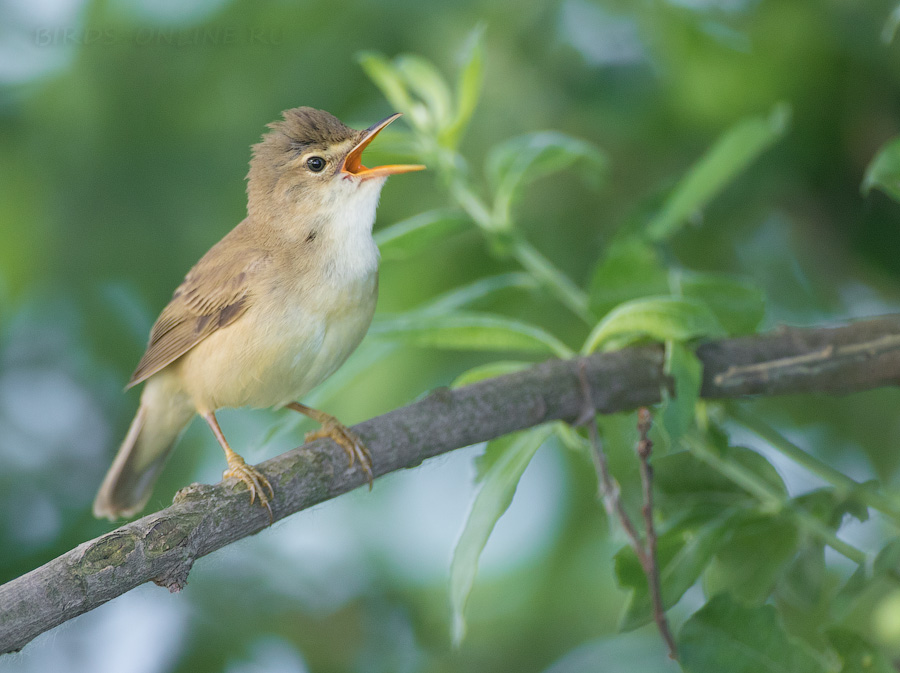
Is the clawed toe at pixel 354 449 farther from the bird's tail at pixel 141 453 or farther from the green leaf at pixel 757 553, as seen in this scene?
the bird's tail at pixel 141 453

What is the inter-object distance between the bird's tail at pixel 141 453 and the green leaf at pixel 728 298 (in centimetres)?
166

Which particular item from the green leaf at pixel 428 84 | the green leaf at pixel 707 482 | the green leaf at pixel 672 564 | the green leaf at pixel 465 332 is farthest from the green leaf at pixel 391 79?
the green leaf at pixel 672 564

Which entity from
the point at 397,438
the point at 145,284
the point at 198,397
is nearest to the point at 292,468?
the point at 397,438

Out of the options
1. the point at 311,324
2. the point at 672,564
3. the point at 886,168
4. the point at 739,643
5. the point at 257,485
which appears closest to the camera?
the point at 257,485

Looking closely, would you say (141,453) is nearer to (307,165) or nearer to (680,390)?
(307,165)

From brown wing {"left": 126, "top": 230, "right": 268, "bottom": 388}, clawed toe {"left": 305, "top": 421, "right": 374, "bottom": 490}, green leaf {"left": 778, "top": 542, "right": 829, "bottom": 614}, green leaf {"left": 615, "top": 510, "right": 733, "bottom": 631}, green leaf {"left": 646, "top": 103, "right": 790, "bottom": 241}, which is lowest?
green leaf {"left": 778, "top": 542, "right": 829, "bottom": 614}

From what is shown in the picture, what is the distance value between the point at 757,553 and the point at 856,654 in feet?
1.40

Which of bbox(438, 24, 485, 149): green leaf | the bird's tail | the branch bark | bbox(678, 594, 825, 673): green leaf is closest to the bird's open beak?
bbox(438, 24, 485, 149): green leaf

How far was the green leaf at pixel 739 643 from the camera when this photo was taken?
6.05 feet

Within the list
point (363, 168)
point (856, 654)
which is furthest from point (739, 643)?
point (363, 168)

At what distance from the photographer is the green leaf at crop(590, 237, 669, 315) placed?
2.38 m

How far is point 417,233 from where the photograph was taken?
2.47m

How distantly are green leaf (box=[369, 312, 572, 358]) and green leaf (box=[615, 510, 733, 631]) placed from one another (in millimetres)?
562

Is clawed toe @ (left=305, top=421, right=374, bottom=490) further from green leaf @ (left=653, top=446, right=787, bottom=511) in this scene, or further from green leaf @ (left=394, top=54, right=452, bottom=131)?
green leaf @ (left=394, top=54, right=452, bottom=131)
